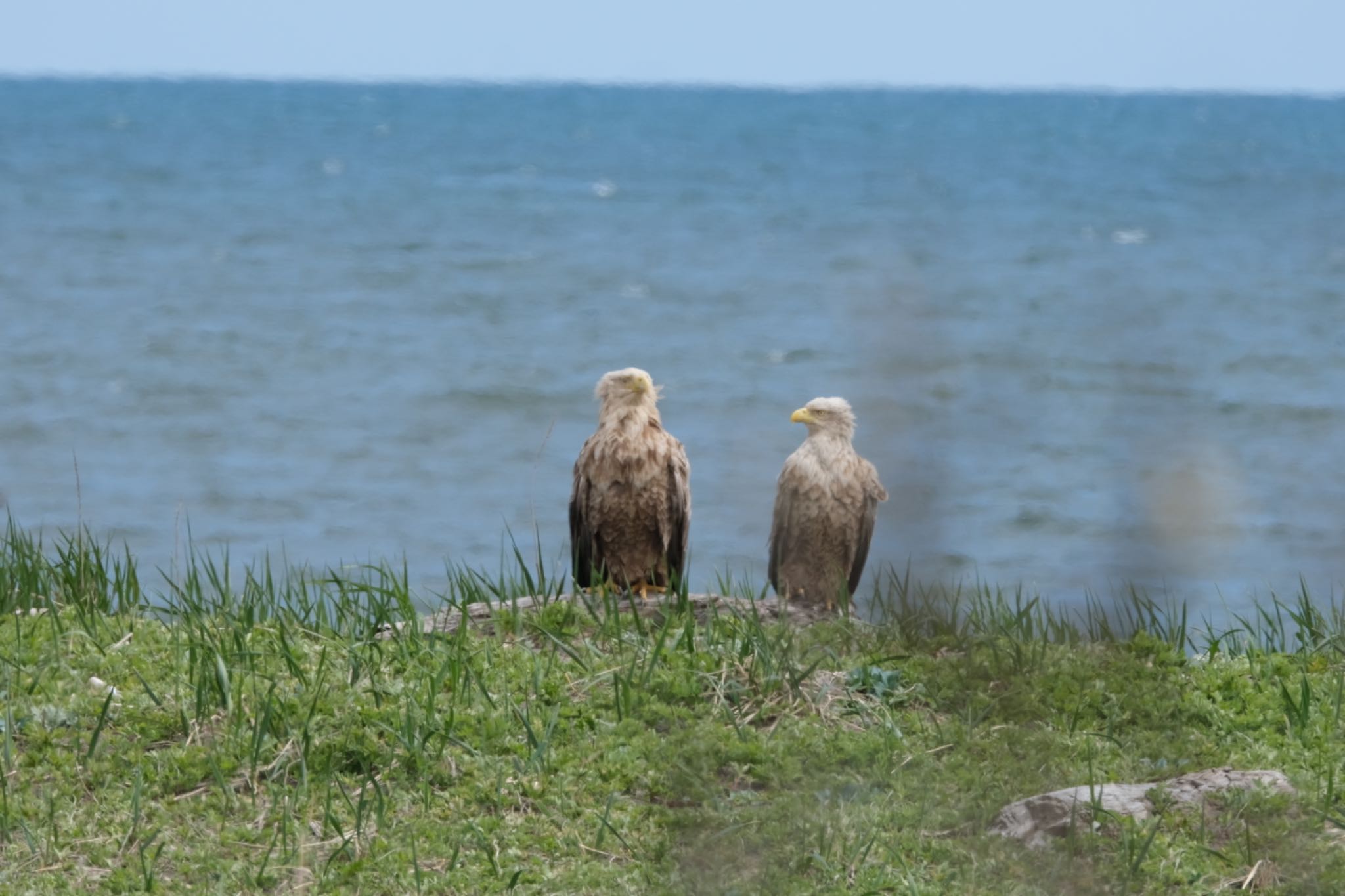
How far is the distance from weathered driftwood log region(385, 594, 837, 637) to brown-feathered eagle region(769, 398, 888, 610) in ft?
0.79

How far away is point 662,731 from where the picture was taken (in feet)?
13.9

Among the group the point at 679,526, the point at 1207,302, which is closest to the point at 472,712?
the point at 679,526

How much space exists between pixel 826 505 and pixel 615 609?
101cm

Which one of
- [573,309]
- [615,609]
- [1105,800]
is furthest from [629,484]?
[573,309]

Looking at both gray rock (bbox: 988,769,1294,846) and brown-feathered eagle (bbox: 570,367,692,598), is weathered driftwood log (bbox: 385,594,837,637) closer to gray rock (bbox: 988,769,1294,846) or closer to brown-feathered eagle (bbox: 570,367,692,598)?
brown-feathered eagle (bbox: 570,367,692,598)

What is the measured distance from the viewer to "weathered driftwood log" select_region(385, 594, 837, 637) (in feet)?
16.3

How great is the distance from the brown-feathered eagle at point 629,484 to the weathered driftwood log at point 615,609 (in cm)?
15

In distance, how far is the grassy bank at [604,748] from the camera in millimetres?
3441

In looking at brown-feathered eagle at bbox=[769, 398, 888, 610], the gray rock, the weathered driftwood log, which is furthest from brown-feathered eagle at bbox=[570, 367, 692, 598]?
the gray rock

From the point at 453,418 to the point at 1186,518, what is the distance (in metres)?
19.3

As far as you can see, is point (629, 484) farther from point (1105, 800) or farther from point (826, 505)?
point (1105, 800)

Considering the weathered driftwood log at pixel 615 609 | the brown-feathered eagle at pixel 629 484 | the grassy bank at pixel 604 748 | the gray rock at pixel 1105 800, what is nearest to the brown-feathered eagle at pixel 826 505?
the weathered driftwood log at pixel 615 609

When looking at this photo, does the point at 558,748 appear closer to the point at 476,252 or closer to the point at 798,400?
the point at 798,400

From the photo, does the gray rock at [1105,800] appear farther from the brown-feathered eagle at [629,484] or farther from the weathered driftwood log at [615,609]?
the brown-feathered eagle at [629,484]
